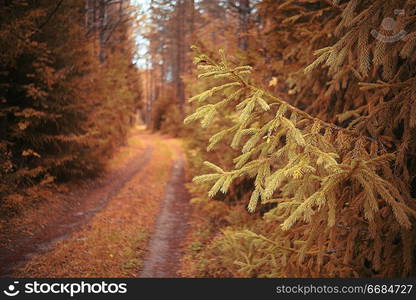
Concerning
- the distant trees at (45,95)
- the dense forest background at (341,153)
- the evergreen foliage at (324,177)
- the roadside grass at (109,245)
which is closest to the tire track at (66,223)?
the roadside grass at (109,245)

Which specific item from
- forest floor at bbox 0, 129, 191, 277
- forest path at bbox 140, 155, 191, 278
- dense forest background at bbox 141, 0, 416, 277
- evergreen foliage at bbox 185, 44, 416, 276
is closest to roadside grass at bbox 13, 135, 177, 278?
forest floor at bbox 0, 129, 191, 277

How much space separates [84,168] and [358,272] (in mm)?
11485

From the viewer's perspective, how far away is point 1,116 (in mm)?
8195

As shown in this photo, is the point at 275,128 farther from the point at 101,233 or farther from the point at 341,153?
the point at 101,233

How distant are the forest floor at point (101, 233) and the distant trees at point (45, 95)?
3.52ft

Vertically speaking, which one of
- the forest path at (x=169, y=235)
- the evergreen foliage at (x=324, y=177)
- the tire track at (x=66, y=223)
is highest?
the evergreen foliage at (x=324, y=177)

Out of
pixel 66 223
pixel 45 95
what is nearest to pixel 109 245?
pixel 66 223

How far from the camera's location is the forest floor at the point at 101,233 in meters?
6.04

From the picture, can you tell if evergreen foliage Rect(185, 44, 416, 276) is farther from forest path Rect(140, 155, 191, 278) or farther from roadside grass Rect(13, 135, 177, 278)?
roadside grass Rect(13, 135, 177, 278)

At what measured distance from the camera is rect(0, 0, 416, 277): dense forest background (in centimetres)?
255

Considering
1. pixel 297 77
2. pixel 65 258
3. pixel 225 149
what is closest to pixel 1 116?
pixel 65 258

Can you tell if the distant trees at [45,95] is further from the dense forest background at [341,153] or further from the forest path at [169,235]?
the dense forest background at [341,153]

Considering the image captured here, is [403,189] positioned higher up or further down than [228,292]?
higher up

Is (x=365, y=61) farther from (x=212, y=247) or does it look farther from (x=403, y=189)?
(x=212, y=247)
